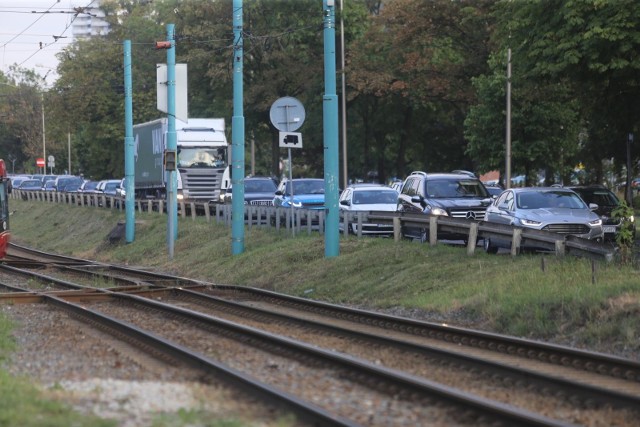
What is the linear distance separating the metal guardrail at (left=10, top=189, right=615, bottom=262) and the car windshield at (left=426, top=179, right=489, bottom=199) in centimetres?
254

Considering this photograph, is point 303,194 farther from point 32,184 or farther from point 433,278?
point 32,184

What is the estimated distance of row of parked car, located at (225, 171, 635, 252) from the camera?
22297mm

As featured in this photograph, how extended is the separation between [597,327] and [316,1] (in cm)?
4365

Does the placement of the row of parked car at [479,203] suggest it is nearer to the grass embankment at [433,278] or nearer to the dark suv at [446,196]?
the dark suv at [446,196]

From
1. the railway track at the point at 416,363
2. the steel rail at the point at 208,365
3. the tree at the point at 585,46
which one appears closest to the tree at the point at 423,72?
the tree at the point at 585,46

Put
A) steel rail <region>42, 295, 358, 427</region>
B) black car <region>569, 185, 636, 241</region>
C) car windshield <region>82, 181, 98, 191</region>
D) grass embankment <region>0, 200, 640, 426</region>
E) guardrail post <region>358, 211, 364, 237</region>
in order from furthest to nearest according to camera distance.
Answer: car windshield <region>82, 181, 98, 191</region>, black car <region>569, 185, 636, 241</region>, guardrail post <region>358, 211, 364, 237</region>, grass embankment <region>0, 200, 640, 426</region>, steel rail <region>42, 295, 358, 427</region>

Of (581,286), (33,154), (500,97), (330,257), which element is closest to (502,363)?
(581,286)

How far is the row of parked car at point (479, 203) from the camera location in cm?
2230

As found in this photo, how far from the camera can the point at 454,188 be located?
2803cm

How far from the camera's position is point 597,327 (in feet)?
45.0

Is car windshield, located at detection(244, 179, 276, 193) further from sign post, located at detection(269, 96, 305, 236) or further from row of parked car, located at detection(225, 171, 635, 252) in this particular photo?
sign post, located at detection(269, 96, 305, 236)

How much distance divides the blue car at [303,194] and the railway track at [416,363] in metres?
15.7

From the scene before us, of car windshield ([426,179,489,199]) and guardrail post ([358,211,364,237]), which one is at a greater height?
car windshield ([426,179,489,199])

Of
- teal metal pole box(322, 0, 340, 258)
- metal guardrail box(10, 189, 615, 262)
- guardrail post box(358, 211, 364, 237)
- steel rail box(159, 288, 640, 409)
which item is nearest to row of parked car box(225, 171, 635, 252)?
guardrail post box(358, 211, 364, 237)
